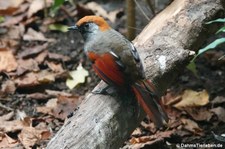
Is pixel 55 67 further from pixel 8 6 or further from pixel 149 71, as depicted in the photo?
pixel 149 71

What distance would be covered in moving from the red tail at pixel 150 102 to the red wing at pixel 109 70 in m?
0.12

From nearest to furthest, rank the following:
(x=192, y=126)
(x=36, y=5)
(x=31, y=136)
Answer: (x=31, y=136), (x=192, y=126), (x=36, y=5)

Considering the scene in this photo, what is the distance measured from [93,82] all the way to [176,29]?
1480 millimetres

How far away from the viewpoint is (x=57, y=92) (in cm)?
491

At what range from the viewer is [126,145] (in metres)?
4.04

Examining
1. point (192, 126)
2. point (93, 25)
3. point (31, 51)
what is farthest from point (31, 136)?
point (31, 51)

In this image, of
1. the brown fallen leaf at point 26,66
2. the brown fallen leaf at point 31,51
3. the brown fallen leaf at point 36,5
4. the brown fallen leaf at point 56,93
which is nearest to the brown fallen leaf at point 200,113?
the brown fallen leaf at point 56,93

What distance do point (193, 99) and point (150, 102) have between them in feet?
5.31

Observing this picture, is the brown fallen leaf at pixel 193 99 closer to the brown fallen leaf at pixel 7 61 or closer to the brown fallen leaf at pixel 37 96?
the brown fallen leaf at pixel 37 96

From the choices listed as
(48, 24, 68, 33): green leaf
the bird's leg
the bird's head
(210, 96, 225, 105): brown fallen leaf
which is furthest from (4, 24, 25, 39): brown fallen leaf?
the bird's leg

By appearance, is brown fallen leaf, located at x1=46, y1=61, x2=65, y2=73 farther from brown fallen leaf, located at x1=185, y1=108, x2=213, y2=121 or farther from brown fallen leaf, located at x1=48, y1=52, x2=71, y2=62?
brown fallen leaf, located at x1=185, y1=108, x2=213, y2=121

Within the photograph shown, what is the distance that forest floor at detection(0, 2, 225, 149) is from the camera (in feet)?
13.7

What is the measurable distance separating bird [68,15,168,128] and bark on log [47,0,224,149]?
0.13 metres

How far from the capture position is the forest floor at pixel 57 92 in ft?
13.7
